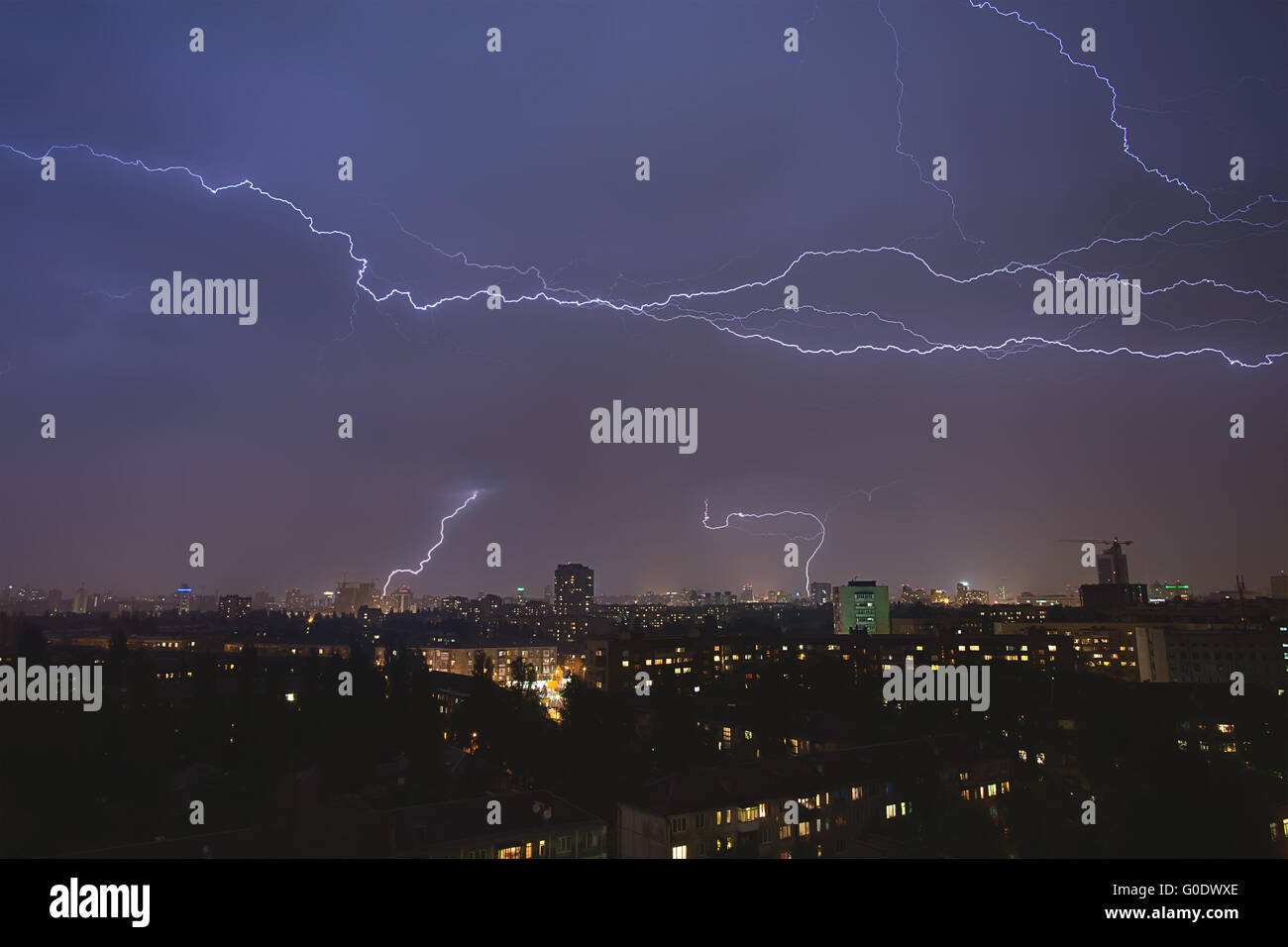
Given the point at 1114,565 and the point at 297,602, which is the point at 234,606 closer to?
the point at 297,602

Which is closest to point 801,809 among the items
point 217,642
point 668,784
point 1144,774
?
point 668,784

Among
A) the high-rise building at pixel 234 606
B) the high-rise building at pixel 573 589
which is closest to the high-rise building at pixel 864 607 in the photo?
the high-rise building at pixel 573 589

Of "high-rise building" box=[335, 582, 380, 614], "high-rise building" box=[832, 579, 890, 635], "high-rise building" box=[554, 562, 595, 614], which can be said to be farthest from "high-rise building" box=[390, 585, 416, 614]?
"high-rise building" box=[832, 579, 890, 635]

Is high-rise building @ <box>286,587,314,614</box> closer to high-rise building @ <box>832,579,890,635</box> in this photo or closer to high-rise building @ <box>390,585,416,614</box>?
Answer: high-rise building @ <box>390,585,416,614</box>

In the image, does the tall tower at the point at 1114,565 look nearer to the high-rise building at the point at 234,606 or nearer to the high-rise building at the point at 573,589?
the high-rise building at the point at 573,589

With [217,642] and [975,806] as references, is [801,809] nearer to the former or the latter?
[975,806]
